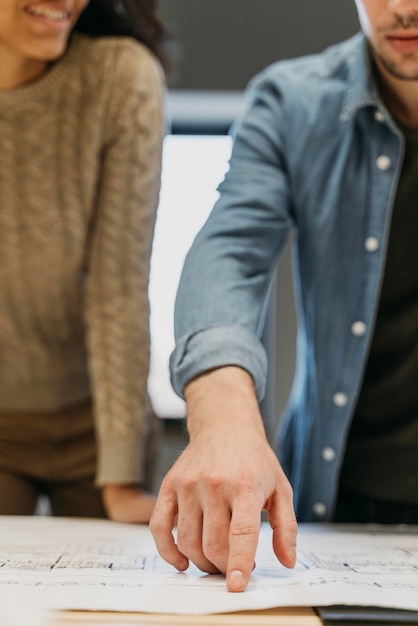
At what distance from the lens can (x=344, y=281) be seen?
1.26 metres

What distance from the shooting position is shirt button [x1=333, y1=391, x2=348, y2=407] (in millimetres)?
1244

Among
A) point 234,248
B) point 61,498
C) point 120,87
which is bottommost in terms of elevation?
point 61,498

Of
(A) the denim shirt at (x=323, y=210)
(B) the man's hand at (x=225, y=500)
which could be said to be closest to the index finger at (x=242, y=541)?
(B) the man's hand at (x=225, y=500)

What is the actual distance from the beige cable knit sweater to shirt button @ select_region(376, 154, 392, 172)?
1.17 feet

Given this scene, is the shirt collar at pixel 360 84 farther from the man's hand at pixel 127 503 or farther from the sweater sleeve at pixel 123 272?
the man's hand at pixel 127 503

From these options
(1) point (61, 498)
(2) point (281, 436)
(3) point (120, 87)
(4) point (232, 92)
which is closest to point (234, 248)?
(3) point (120, 87)

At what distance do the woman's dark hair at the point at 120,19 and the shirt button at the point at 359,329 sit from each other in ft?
2.05

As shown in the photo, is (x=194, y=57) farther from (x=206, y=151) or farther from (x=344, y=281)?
(x=344, y=281)

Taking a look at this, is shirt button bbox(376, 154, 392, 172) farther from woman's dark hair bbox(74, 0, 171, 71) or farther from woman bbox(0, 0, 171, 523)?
woman's dark hair bbox(74, 0, 171, 71)

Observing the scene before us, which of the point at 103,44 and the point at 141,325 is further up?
the point at 103,44

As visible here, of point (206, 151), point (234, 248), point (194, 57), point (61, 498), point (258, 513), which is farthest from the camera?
point (206, 151)

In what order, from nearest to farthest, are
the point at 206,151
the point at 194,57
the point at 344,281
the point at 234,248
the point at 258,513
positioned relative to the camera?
the point at 258,513, the point at 234,248, the point at 344,281, the point at 194,57, the point at 206,151

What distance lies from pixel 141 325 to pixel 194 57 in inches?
79.1

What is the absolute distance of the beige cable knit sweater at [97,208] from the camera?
131 cm
